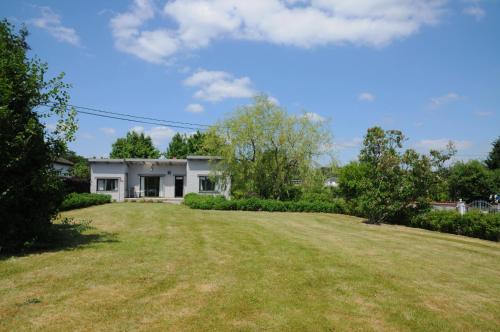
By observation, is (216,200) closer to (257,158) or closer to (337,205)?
(257,158)

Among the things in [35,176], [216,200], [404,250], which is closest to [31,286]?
[35,176]

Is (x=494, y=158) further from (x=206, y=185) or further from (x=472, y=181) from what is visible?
(x=206, y=185)

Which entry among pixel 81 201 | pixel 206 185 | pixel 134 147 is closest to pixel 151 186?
pixel 206 185

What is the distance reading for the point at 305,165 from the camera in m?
28.5

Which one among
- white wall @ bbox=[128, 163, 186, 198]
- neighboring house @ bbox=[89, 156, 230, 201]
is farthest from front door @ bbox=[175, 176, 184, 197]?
white wall @ bbox=[128, 163, 186, 198]

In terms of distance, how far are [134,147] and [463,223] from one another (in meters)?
48.9

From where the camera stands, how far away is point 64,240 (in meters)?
10.7

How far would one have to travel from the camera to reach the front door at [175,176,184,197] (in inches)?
1439

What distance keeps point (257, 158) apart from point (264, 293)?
22088 mm

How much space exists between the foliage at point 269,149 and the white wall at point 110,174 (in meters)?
11.2

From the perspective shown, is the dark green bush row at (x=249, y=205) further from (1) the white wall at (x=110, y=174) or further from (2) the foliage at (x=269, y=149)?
(1) the white wall at (x=110, y=174)

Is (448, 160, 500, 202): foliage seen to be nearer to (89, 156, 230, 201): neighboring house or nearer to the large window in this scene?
the large window

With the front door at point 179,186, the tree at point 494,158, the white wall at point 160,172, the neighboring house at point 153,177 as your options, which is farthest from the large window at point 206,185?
the tree at point 494,158

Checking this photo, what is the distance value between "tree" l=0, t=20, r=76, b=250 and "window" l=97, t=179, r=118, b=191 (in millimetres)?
25500
